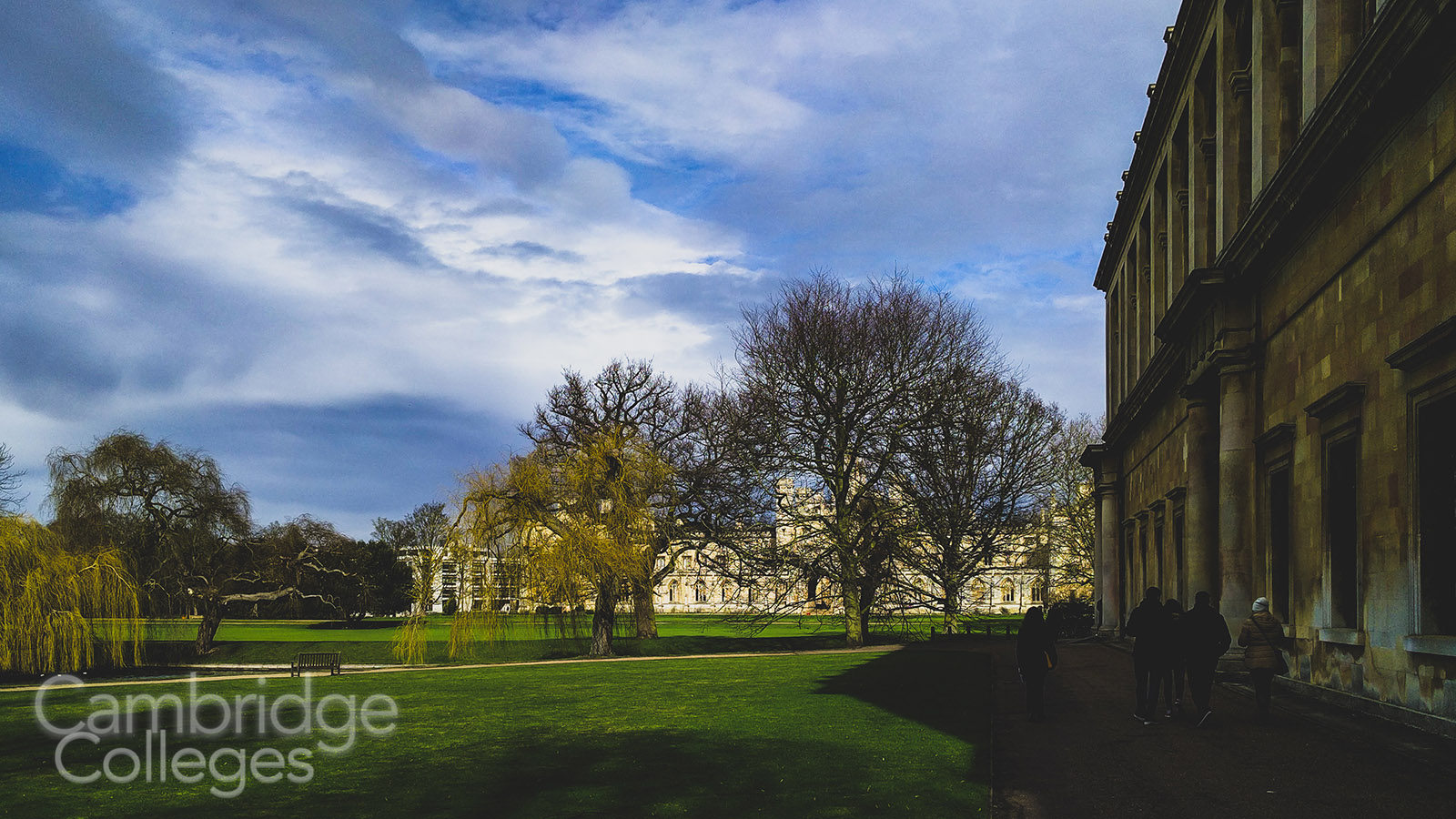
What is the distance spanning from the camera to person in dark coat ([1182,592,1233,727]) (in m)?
14.7

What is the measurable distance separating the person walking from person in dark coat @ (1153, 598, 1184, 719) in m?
0.90

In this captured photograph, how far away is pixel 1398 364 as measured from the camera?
13797 millimetres

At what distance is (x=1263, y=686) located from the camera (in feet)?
48.0

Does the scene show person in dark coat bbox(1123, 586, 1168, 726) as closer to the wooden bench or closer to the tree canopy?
the wooden bench

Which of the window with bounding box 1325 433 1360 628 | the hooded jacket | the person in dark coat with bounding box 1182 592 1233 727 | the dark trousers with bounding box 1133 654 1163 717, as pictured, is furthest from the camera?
the window with bounding box 1325 433 1360 628

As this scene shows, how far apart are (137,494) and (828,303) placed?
1070 inches

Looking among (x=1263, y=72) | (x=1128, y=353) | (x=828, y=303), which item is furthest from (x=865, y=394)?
(x=1263, y=72)

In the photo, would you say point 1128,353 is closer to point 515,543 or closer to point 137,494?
point 515,543

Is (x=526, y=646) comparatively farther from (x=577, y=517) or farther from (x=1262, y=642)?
(x=1262, y=642)

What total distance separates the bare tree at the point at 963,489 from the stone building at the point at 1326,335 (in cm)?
1190

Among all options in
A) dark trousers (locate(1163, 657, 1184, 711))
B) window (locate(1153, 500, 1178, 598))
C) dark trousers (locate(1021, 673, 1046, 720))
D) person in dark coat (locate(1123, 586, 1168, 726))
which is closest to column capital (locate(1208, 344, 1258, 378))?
dark trousers (locate(1163, 657, 1184, 711))

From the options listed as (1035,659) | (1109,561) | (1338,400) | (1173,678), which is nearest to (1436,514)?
(1338,400)

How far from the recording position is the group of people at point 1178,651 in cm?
1447

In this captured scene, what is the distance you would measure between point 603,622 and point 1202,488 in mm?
23095
